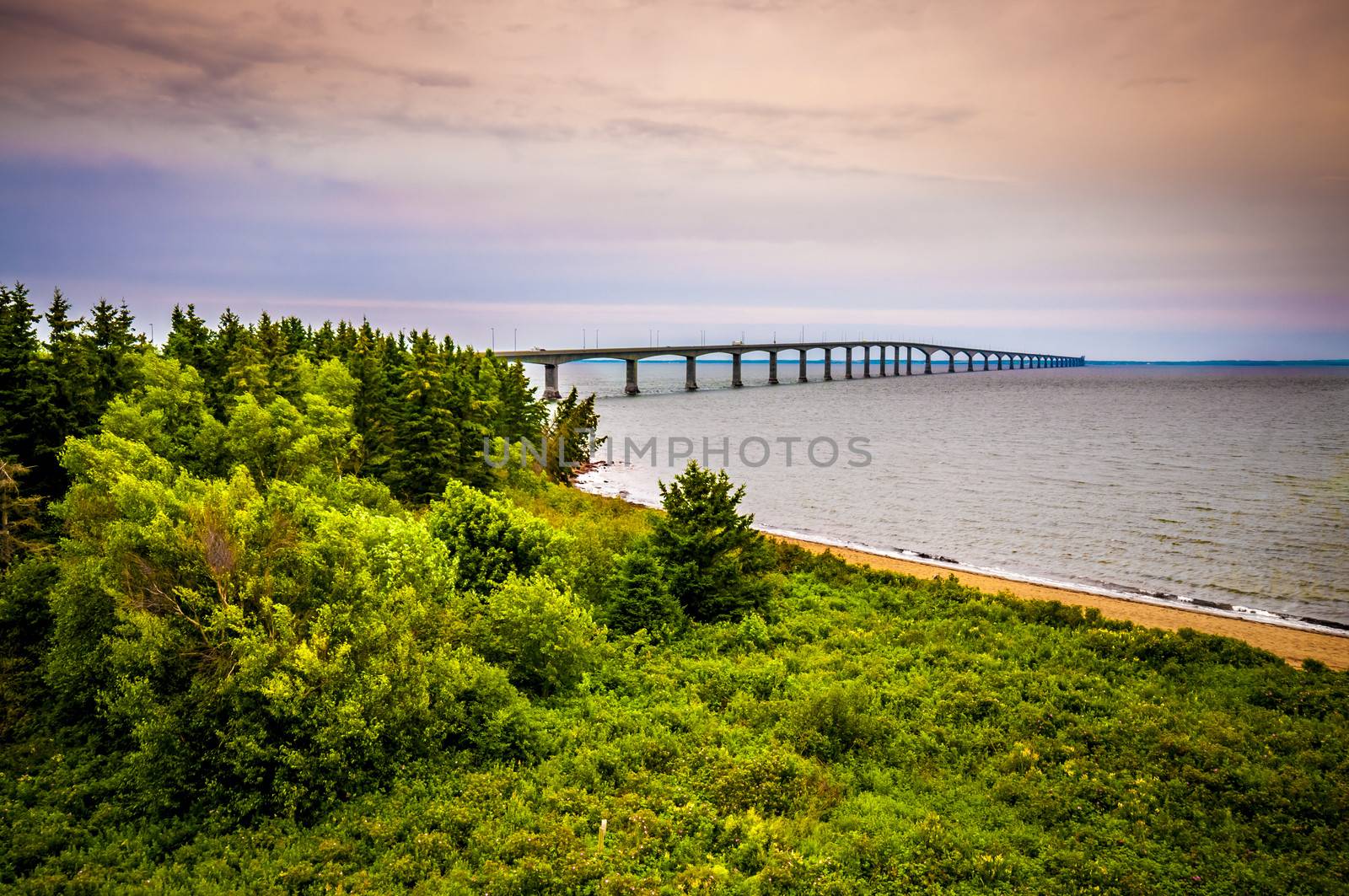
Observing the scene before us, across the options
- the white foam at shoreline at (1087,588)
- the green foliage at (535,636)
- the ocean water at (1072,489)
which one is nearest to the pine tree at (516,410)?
the ocean water at (1072,489)

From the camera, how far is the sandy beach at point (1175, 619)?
85.6 feet

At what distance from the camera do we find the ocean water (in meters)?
37.1

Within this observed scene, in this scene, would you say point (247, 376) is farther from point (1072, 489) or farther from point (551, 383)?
point (551, 383)

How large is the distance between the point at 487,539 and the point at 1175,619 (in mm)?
27934

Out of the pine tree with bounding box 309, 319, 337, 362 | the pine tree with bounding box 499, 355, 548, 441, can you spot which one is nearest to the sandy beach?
the pine tree with bounding box 499, 355, 548, 441

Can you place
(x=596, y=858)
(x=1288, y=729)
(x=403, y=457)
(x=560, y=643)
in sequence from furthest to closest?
(x=403, y=457) < (x=560, y=643) < (x=1288, y=729) < (x=596, y=858)

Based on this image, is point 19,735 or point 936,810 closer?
point 936,810

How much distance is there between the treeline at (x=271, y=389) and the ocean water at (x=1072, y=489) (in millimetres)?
16983

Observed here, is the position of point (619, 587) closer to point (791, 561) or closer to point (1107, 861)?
point (791, 561)

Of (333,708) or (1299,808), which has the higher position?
(333,708)

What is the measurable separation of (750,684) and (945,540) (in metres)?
27.3

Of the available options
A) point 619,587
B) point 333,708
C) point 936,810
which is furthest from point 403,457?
point 936,810

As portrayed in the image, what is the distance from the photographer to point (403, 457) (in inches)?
1652

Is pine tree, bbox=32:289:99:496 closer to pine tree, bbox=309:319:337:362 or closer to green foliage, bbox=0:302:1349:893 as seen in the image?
green foliage, bbox=0:302:1349:893
